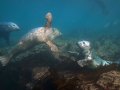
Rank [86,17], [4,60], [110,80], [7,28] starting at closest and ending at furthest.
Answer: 1. [110,80]
2. [4,60]
3. [7,28]
4. [86,17]

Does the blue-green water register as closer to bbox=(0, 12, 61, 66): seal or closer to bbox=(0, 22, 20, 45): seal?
bbox=(0, 22, 20, 45): seal

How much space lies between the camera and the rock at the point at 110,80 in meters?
5.72

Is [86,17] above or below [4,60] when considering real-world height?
above

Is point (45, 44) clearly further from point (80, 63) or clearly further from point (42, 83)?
point (42, 83)

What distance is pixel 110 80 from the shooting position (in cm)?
603

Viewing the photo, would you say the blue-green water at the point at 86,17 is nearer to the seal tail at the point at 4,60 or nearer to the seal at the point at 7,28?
the seal at the point at 7,28

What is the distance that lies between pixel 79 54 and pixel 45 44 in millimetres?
1806

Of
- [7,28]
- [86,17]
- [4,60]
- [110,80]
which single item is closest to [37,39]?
[4,60]

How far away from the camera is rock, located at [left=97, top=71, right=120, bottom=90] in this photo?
5.72 metres

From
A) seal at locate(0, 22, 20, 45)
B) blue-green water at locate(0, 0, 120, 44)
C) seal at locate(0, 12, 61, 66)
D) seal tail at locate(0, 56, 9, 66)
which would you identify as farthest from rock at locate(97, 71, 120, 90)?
blue-green water at locate(0, 0, 120, 44)

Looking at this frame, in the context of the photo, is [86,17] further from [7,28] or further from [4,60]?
[4,60]

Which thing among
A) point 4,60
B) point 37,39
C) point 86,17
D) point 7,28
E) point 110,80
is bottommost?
point 110,80

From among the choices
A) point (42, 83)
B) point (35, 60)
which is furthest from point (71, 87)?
point (35, 60)

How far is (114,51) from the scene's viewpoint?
1788 centimetres
